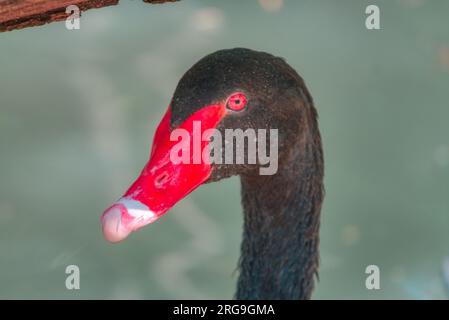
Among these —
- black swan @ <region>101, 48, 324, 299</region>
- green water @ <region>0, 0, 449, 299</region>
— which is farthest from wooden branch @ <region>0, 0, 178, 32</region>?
green water @ <region>0, 0, 449, 299</region>

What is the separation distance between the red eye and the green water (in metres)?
2.02

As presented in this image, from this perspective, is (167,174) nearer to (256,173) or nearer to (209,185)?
(256,173)

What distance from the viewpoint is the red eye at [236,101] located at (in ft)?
7.72

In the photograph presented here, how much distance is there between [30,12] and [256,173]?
23.5 inches

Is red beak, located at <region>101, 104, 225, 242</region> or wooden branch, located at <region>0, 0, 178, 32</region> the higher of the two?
wooden branch, located at <region>0, 0, 178, 32</region>

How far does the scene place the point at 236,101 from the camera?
2.36m

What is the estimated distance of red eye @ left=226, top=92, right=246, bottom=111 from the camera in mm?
2352

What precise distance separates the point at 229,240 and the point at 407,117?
0.98 metres

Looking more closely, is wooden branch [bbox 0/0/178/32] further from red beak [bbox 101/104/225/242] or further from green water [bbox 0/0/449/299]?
green water [bbox 0/0/449/299]

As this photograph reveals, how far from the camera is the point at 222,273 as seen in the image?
442 centimetres

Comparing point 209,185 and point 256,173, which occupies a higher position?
point 209,185

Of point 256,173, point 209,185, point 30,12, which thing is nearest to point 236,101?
point 256,173

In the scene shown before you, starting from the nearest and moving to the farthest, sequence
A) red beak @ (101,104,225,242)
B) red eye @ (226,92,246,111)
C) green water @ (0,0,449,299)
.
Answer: red beak @ (101,104,225,242) < red eye @ (226,92,246,111) < green water @ (0,0,449,299)
